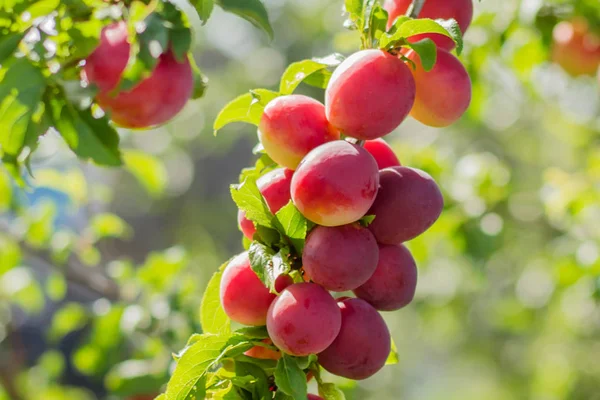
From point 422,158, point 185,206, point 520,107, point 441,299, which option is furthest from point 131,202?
point 422,158

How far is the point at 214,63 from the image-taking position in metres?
7.09

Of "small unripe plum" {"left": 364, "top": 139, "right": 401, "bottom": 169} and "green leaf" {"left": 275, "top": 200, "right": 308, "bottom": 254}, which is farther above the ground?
"small unripe plum" {"left": 364, "top": 139, "right": 401, "bottom": 169}

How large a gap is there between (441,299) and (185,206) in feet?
15.5

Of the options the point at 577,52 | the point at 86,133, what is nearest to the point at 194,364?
the point at 86,133

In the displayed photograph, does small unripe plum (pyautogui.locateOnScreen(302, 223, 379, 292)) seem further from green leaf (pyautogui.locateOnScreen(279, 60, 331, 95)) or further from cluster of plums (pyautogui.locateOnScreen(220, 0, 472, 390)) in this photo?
green leaf (pyautogui.locateOnScreen(279, 60, 331, 95))

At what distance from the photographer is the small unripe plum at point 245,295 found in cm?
63

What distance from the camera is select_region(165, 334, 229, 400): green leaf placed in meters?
0.61

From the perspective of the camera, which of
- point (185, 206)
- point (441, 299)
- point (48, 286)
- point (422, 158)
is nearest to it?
point (422, 158)

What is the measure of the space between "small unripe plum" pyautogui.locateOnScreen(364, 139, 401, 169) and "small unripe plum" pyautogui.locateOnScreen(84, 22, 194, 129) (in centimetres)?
20

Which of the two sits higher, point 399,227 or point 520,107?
point 399,227

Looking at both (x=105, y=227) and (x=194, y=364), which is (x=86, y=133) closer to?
(x=194, y=364)

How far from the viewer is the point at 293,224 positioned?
0.61 meters

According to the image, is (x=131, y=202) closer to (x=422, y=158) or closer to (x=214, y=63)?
(x=214, y=63)

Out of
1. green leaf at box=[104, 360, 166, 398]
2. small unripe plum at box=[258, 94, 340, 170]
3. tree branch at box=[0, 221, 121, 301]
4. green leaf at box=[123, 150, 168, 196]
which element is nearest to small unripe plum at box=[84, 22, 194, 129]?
small unripe plum at box=[258, 94, 340, 170]
